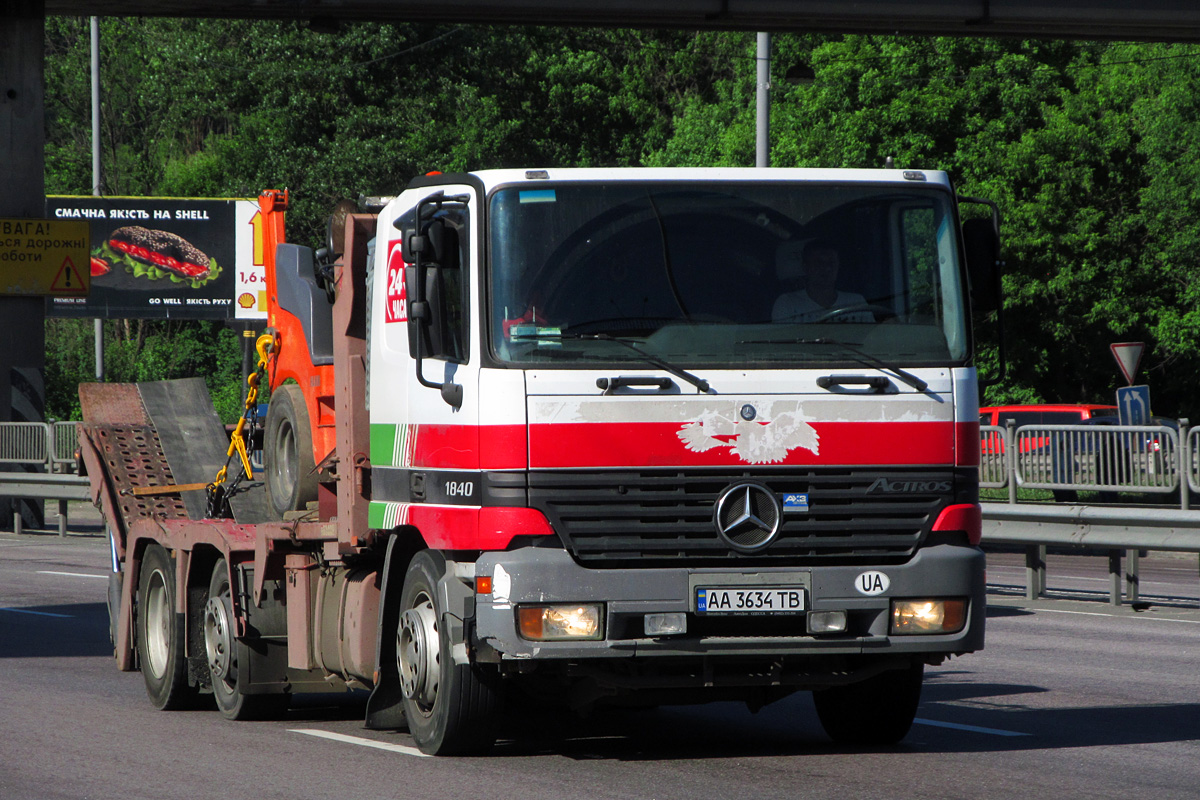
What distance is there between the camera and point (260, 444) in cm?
1070

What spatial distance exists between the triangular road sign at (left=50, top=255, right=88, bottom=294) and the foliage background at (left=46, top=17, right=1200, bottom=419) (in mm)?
18179

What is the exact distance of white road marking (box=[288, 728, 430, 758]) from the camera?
27.1 feet

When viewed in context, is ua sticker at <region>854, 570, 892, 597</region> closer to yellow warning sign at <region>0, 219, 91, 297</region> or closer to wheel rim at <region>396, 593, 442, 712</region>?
wheel rim at <region>396, 593, 442, 712</region>

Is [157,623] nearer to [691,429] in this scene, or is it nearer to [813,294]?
[691,429]

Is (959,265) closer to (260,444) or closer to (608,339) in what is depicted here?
(608,339)

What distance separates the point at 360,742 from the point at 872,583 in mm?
2736

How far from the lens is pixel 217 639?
32.4 ft

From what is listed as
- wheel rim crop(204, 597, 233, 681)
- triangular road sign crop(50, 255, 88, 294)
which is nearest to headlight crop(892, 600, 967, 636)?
wheel rim crop(204, 597, 233, 681)

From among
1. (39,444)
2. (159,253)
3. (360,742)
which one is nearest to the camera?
(360,742)

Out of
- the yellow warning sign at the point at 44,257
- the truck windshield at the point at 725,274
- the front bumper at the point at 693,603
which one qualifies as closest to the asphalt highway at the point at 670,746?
the front bumper at the point at 693,603

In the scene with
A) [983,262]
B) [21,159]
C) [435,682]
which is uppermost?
[21,159]

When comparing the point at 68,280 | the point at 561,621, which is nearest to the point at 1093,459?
the point at 561,621

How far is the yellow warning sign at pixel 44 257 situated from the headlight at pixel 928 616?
19.6 meters

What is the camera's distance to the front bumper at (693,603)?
7.25m
